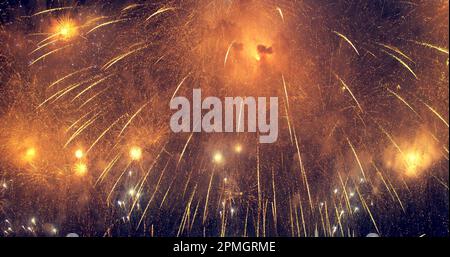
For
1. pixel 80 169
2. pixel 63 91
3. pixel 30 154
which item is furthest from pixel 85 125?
pixel 30 154

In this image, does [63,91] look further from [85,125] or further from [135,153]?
[135,153]

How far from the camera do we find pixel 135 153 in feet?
27.9

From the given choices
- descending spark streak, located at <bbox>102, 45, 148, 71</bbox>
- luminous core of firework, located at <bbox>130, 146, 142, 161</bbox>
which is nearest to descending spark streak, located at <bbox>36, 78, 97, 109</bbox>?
descending spark streak, located at <bbox>102, 45, 148, 71</bbox>

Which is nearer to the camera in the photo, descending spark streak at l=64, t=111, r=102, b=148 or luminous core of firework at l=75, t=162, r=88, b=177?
descending spark streak at l=64, t=111, r=102, b=148

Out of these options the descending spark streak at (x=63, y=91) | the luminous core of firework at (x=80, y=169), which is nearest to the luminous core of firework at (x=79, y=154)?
the luminous core of firework at (x=80, y=169)

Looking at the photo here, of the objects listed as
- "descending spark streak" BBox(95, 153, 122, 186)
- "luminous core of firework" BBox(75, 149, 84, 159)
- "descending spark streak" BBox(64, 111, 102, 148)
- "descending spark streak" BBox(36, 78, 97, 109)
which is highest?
"descending spark streak" BBox(36, 78, 97, 109)

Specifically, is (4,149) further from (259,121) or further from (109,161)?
(259,121)

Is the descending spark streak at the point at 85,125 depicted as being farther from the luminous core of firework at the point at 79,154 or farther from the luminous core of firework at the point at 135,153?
the luminous core of firework at the point at 135,153

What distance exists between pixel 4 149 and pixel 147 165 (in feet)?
11.9

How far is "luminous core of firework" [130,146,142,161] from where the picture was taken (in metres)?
8.46

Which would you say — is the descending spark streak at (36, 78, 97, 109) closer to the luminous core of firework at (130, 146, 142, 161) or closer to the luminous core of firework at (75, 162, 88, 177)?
the luminous core of firework at (75, 162, 88, 177)
